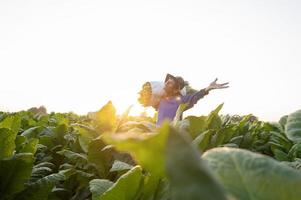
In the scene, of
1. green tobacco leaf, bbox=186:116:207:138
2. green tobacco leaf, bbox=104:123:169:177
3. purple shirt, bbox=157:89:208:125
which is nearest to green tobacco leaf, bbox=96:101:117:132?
green tobacco leaf, bbox=186:116:207:138

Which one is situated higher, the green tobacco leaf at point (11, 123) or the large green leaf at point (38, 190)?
the green tobacco leaf at point (11, 123)

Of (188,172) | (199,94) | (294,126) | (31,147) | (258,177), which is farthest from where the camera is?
(199,94)

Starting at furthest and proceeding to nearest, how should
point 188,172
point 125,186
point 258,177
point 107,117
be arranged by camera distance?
point 107,117
point 125,186
point 258,177
point 188,172

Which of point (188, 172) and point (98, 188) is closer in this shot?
point (188, 172)

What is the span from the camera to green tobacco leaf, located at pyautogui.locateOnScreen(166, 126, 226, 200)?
1.17 ft

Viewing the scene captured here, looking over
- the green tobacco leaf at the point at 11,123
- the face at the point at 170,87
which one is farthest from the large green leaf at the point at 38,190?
the face at the point at 170,87

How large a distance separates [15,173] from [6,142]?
7.4 inches

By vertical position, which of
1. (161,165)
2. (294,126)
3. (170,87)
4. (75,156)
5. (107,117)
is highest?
(161,165)

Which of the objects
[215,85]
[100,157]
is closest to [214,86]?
[215,85]

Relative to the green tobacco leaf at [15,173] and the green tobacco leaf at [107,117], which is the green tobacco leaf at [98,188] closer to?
the green tobacco leaf at [15,173]

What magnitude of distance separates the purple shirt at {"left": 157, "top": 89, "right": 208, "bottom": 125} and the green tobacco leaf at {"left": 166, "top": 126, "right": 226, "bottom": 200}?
204 inches

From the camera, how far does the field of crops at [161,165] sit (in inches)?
14.5

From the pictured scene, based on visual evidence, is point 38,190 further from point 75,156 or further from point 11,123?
point 75,156

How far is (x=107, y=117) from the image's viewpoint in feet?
13.5
